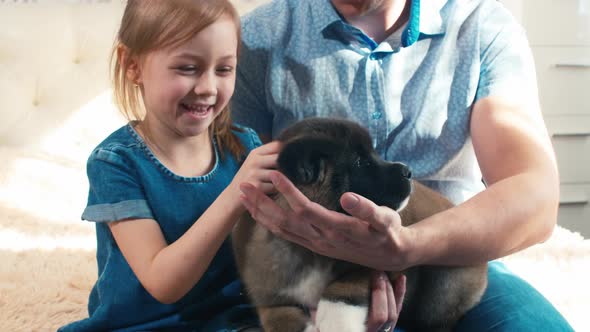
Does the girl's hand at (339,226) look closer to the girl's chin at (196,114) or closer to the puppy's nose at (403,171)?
the puppy's nose at (403,171)

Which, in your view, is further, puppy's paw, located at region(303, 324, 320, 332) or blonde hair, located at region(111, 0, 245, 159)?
blonde hair, located at region(111, 0, 245, 159)

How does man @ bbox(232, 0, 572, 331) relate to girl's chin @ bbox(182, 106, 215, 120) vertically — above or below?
below

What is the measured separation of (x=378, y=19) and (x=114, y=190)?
2.17 ft

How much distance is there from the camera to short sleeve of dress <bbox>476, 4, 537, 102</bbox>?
1.33 m

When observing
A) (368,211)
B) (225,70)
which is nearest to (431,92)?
(225,70)

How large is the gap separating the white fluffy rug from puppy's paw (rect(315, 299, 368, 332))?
796mm

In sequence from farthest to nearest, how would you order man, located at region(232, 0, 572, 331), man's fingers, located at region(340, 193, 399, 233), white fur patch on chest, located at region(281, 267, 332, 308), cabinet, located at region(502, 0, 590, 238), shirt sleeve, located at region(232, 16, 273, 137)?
1. cabinet, located at region(502, 0, 590, 238)
2. shirt sleeve, located at region(232, 16, 273, 137)
3. man, located at region(232, 0, 572, 331)
4. white fur patch on chest, located at region(281, 267, 332, 308)
5. man's fingers, located at region(340, 193, 399, 233)

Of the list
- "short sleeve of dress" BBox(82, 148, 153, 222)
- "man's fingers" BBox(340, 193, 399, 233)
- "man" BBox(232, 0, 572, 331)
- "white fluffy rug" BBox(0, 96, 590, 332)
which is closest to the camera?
"man's fingers" BBox(340, 193, 399, 233)

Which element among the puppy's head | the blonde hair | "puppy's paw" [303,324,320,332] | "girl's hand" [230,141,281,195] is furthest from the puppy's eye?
the blonde hair

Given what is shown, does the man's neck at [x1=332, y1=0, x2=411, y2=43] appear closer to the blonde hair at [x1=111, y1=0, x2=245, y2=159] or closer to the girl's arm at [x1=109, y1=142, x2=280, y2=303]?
the blonde hair at [x1=111, y1=0, x2=245, y2=159]

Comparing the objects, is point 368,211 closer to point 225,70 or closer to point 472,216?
point 472,216

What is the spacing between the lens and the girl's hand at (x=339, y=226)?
0.90 meters

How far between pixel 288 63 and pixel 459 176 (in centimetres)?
43

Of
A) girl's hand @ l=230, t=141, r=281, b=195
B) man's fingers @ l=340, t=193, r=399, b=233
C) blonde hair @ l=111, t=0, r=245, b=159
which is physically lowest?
man's fingers @ l=340, t=193, r=399, b=233
